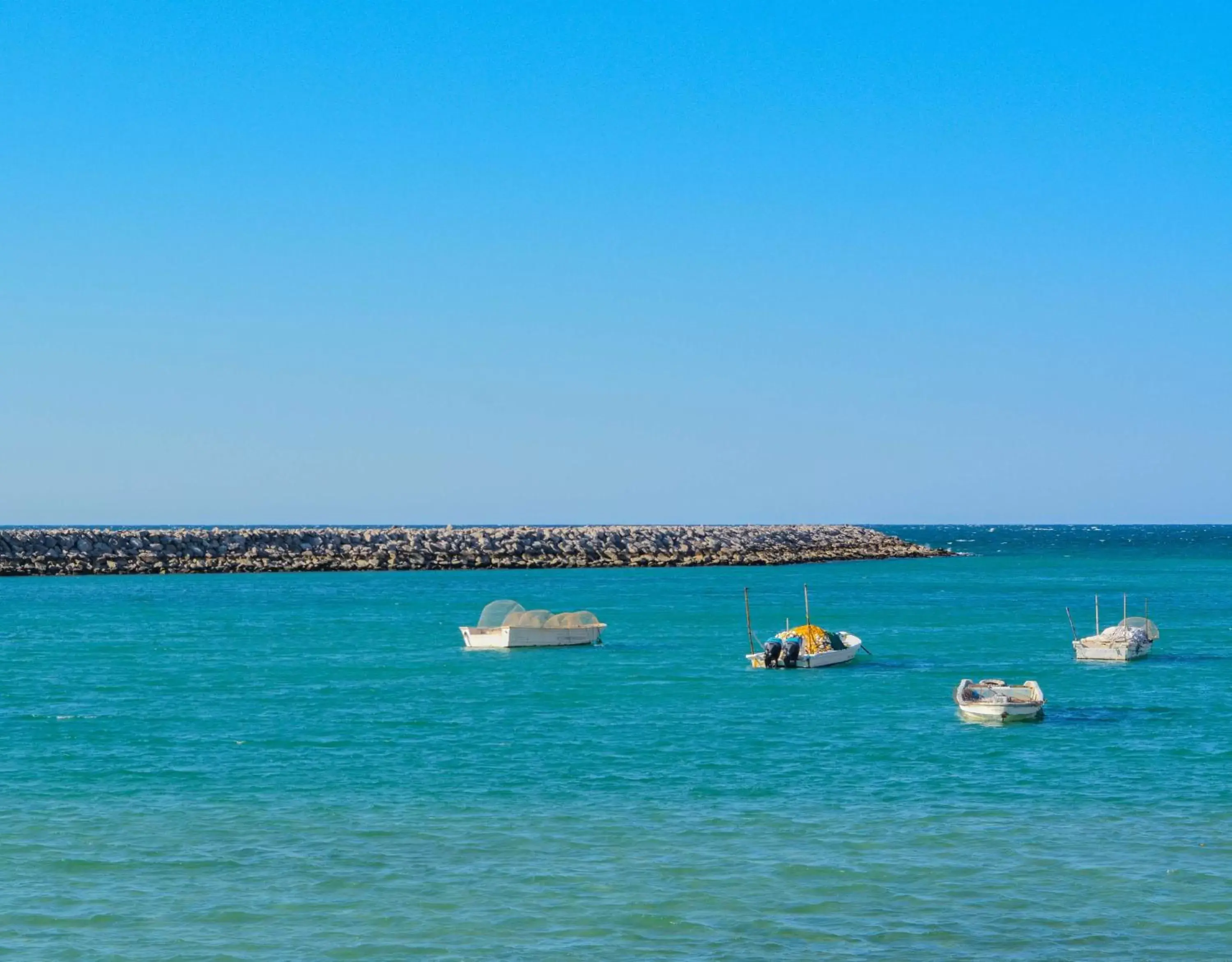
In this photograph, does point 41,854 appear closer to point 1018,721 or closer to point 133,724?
point 133,724

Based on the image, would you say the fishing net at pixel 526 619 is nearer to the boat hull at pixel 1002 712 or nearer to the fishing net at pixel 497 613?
the fishing net at pixel 497 613

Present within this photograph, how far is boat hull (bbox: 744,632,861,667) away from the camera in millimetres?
43562

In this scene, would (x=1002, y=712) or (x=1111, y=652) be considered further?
(x=1111, y=652)

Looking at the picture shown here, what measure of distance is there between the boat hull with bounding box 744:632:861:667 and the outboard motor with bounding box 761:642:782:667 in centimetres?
19

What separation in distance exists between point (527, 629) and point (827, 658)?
11.8 metres

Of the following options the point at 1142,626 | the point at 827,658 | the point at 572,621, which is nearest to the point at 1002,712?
the point at 827,658

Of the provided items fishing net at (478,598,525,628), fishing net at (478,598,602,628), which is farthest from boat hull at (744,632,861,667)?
fishing net at (478,598,525,628)

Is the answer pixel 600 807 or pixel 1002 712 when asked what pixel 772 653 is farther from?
pixel 600 807

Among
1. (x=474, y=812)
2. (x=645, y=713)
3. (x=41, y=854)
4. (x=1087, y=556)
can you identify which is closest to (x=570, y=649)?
(x=645, y=713)

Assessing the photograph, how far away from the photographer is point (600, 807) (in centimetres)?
2212

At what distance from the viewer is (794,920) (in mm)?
16219

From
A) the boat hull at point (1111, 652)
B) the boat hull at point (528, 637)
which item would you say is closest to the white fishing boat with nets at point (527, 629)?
the boat hull at point (528, 637)

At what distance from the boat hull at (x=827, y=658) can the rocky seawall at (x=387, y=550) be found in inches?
2665

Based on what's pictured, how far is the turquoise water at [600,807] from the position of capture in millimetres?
16047
